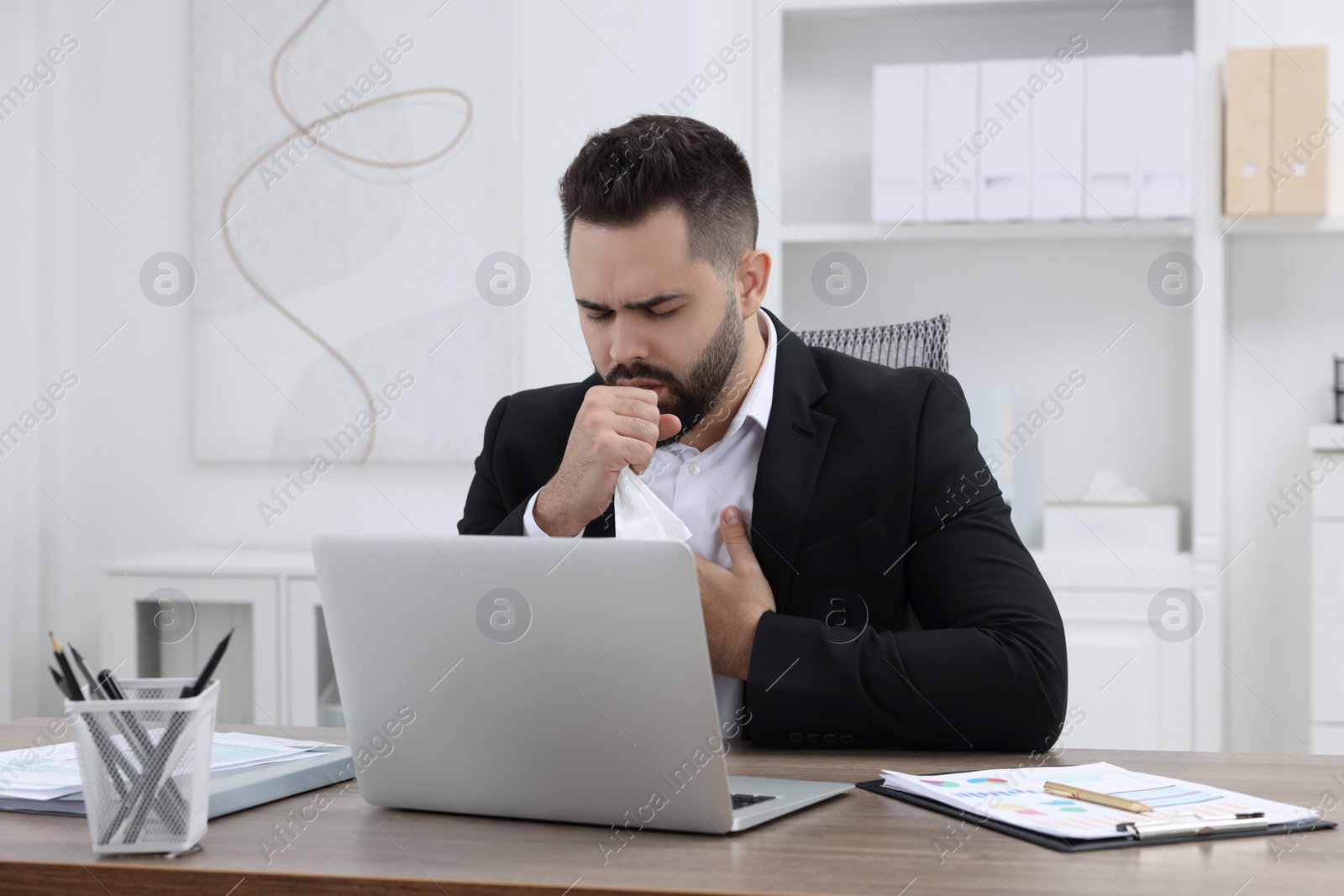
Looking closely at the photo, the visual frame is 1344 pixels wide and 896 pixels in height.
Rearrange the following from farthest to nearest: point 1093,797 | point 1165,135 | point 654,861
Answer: point 1165,135 → point 1093,797 → point 654,861

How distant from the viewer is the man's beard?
4.84ft

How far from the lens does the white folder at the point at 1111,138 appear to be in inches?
105

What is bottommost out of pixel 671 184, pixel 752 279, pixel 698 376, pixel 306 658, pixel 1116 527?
pixel 306 658

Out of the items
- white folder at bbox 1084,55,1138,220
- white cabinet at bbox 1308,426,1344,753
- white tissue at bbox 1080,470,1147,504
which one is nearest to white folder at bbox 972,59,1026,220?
white folder at bbox 1084,55,1138,220

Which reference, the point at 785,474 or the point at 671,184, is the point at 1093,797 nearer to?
the point at 785,474

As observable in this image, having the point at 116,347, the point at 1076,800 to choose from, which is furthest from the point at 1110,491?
the point at 116,347

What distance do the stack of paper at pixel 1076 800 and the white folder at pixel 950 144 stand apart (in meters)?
1.92

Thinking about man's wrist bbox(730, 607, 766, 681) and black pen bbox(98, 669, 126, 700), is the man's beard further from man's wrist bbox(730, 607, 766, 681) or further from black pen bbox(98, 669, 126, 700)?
black pen bbox(98, 669, 126, 700)

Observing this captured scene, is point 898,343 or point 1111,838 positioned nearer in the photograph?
point 1111,838

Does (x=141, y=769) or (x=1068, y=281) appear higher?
(x=1068, y=281)

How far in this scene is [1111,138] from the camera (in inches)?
105

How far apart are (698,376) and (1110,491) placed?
1.68m

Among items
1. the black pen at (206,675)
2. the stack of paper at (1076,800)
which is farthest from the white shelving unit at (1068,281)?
the black pen at (206,675)

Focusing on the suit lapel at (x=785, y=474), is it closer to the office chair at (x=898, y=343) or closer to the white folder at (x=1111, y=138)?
the office chair at (x=898, y=343)
